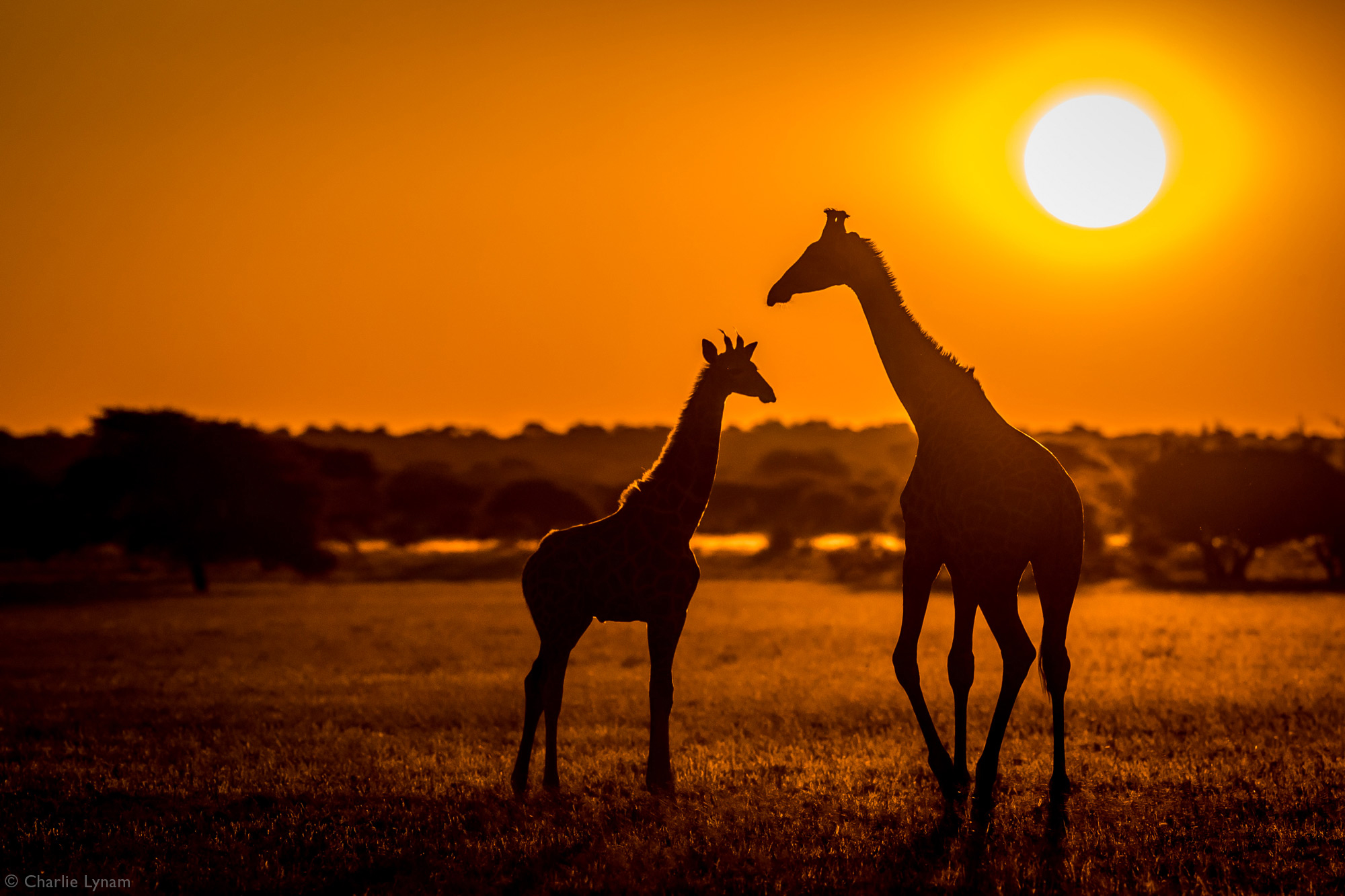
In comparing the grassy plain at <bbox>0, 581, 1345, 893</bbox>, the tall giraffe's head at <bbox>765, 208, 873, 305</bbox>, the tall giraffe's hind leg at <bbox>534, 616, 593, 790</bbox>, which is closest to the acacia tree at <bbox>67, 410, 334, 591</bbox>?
the grassy plain at <bbox>0, 581, 1345, 893</bbox>

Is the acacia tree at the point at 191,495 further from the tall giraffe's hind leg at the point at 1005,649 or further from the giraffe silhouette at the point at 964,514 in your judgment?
the tall giraffe's hind leg at the point at 1005,649

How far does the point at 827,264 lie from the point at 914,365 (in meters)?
1.17

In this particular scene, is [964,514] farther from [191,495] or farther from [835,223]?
[191,495]

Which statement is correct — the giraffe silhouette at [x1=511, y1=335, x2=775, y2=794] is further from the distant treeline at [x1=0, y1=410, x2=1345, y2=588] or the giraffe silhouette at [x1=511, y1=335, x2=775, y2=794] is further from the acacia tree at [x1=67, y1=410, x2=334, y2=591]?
the acacia tree at [x1=67, y1=410, x2=334, y2=591]

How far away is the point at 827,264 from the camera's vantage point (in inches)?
404

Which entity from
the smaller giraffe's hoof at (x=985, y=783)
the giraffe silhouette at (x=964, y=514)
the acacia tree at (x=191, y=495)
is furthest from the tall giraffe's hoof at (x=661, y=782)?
the acacia tree at (x=191, y=495)

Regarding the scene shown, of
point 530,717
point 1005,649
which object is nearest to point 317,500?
point 530,717

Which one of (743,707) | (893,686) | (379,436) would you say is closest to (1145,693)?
(893,686)

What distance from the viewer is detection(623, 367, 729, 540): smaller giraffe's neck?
34.2 ft

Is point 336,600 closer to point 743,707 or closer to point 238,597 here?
point 238,597

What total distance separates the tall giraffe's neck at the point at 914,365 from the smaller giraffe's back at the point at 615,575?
237 cm

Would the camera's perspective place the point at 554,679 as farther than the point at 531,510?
No

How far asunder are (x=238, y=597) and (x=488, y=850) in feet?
114

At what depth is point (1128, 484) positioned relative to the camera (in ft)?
162
